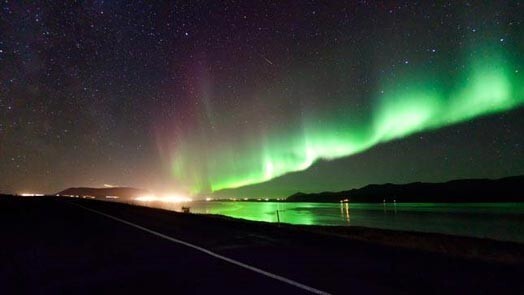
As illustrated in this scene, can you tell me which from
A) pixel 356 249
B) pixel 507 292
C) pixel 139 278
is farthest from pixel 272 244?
pixel 507 292

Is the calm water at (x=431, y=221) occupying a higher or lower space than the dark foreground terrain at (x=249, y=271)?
lower

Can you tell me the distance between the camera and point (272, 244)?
12789 mm

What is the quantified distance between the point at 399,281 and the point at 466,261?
3112 millimetres

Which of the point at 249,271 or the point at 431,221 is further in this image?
the point at 431,221

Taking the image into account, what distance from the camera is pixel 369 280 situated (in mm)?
7238

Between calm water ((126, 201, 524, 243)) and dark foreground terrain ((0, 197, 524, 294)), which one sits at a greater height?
dark foreground terrain ((0, 197, 524, 294))

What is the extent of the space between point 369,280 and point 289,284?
1404 mm

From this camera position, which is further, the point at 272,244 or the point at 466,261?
the point at 272,244

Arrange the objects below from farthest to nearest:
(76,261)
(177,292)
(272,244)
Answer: (272,244) < (76,261) < (177,292)

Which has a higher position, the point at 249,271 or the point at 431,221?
the point at 249,271

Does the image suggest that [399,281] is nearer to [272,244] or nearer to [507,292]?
[507,292]

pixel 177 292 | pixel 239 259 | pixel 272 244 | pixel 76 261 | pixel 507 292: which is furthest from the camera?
pixel 272 244

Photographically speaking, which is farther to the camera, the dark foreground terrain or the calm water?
the calm water

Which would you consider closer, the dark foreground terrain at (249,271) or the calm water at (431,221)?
the dark foreground terrain at (249,271)
